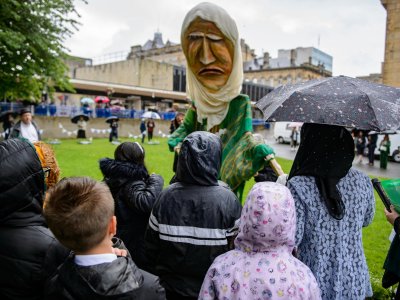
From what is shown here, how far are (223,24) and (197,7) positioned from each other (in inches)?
12.8

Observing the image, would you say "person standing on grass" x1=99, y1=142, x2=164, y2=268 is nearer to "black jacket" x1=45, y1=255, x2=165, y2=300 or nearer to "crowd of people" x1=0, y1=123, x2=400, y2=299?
"crowd of people" x1=0, y1=123, x2=400, y2=299

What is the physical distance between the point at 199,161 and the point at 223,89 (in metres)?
1.79

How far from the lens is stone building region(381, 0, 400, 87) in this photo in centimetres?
2097

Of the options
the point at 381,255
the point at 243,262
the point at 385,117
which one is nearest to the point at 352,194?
the point at 385,117

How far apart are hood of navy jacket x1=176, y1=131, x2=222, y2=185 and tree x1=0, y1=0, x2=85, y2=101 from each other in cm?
1160

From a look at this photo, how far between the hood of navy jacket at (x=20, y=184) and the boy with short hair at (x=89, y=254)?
36 cm

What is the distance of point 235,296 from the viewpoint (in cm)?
198

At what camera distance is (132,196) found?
122 inches

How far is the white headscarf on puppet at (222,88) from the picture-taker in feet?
12.7

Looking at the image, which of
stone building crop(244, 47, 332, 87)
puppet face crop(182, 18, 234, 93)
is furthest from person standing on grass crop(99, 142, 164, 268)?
stone building crop(244, 47, 332, 87)

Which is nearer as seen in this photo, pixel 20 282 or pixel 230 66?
pixel 20 282

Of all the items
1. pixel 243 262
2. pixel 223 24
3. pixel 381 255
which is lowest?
pixel 381 255

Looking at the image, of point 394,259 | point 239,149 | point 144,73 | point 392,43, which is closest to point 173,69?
point 144,73

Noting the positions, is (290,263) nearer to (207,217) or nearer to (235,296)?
(235,296)
